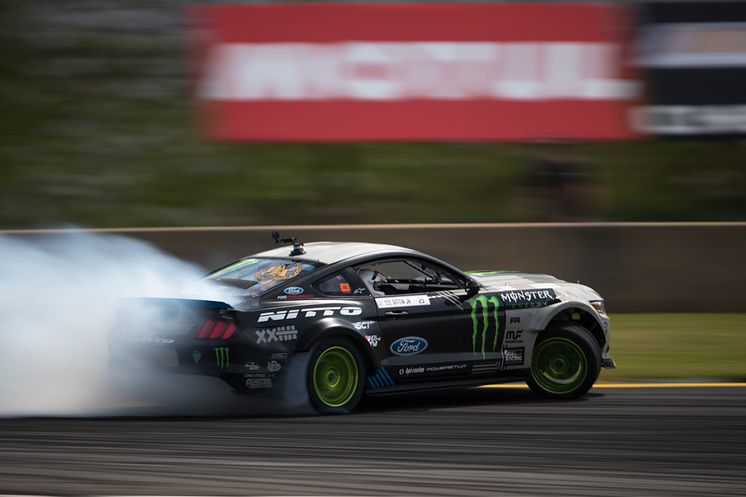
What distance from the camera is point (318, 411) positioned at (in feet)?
29.2

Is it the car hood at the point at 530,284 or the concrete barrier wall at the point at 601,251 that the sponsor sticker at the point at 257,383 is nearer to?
the car hood at the point at 530,284

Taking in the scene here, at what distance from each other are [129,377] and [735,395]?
202 inches

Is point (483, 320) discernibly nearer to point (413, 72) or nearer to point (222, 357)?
point (222, 357)

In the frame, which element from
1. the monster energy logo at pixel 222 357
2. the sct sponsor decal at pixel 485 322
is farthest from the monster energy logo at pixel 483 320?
the monster energy logo at pixel 222 357

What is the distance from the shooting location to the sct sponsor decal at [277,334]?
867 cm

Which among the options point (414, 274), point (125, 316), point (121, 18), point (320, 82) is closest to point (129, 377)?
point (125, 316)

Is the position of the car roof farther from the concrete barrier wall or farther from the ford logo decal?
the concrete barrier wall

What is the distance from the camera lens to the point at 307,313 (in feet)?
29.2

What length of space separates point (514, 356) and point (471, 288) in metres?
0.67

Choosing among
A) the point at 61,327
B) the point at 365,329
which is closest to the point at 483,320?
the point at 365,329

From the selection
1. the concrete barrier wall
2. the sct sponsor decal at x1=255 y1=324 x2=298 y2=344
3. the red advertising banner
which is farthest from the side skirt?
the red advertising banner

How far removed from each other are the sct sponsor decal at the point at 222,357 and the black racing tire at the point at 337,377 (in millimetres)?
684

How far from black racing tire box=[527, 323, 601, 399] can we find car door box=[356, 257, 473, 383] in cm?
79

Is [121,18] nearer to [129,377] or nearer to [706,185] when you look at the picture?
[706,185]
